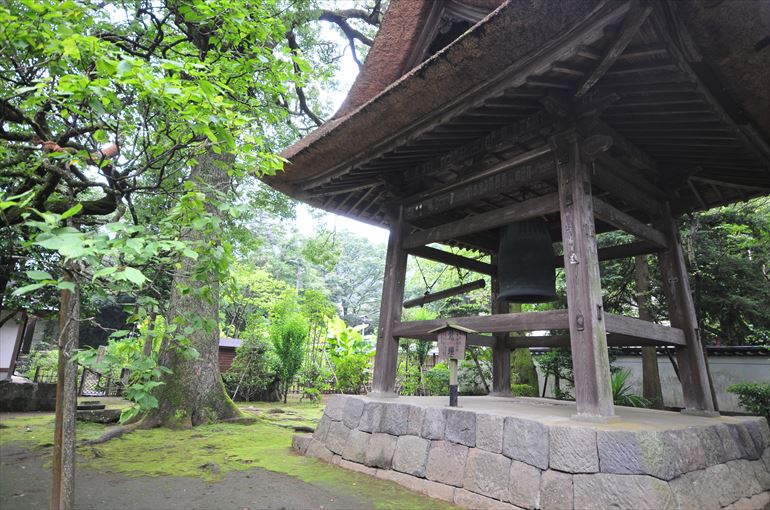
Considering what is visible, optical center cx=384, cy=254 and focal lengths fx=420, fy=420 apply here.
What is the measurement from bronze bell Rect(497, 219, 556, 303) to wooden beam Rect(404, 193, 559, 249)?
0.46 metres

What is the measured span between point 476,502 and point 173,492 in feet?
8.52

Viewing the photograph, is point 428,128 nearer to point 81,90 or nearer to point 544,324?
point 544,324

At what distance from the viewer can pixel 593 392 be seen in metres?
3.11

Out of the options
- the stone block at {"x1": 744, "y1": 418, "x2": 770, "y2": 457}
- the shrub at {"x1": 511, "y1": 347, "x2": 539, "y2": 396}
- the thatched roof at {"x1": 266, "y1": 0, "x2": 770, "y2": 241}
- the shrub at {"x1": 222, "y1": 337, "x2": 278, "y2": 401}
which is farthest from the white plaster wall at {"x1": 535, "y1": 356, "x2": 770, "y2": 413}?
the shrub at {"x1": 222, "y1": 337, "x2": 278, "y2": 401}

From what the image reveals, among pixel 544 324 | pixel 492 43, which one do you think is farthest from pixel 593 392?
A: pixel 492 43

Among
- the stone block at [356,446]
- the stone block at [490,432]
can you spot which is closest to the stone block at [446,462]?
the stone block at [490,432]

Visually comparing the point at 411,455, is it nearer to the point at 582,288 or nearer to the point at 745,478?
the point at 582,288

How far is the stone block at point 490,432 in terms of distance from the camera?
3.34 m

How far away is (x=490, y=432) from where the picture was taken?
11.2 feet

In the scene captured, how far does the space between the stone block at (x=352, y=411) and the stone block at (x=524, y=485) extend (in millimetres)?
1917

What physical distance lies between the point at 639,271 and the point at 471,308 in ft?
14.5

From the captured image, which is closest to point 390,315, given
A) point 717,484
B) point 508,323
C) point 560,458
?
point 508,323

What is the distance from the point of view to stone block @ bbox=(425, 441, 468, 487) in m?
3.50

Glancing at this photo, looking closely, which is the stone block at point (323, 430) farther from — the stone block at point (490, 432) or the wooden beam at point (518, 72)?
the wooden beam at point (518, 72)
